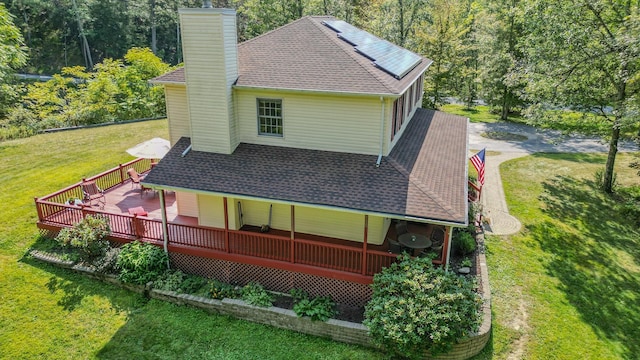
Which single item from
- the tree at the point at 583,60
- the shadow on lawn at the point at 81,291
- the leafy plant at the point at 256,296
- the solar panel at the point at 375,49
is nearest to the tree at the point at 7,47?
the shadow on lawn at the point at 81,291

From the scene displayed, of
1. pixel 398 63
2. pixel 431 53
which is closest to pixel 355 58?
pixel 398 63

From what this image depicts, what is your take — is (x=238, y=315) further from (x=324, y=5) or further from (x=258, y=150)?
(x=324, y=5)

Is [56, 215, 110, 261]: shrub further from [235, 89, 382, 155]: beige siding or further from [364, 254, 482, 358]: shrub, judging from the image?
[364, 254, 482, 358]: shrub

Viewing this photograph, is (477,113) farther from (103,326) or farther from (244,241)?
(103,326)

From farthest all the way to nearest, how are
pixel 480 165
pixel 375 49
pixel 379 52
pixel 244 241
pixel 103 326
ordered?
1. pixel 480 165
2. pixel 375 49
3. pixel 379 52
4. pixel 244 241
5. pixel 103 326

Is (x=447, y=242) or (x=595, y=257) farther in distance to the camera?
(x=595, y=257)

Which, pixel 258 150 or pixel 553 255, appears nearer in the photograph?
pixel 258 150

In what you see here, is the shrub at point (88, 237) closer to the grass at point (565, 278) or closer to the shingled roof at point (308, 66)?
the shingled roof at point (308, 66)

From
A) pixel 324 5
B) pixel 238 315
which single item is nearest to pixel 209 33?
pixel 238 315
